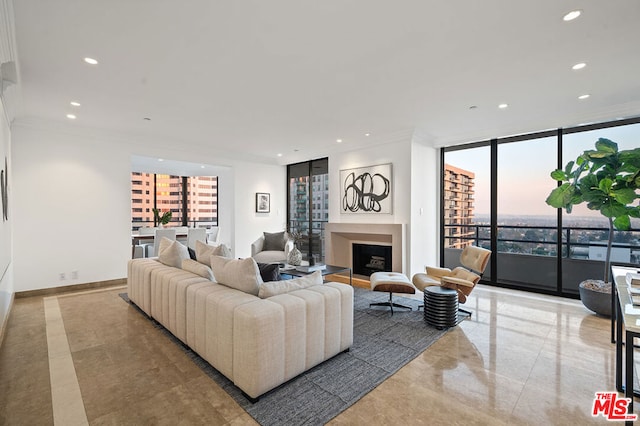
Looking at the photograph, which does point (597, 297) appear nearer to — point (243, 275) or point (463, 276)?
point (463, 276)

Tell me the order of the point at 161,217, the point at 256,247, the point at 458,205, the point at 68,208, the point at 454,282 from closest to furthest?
the point at 454,282
the point at 68,208
the point at 458,205
the point at 256,247
the point at 161,217

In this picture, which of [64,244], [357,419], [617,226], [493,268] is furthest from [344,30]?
[64,244]

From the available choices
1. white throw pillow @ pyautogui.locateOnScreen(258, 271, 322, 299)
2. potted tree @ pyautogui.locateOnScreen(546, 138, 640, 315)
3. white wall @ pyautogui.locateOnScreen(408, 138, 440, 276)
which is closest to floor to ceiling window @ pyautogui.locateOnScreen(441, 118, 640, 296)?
white wall @ pyautogui.locateOnScreen(408, 138, 440, 276)

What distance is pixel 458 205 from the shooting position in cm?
593

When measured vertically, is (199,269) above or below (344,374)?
above

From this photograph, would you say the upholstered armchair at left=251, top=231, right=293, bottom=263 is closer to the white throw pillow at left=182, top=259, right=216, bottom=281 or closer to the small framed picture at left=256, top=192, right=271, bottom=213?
the small framed picture at left=256, top=192, right=271, bottom=213

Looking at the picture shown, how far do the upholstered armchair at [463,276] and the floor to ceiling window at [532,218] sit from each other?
1531 millimetres

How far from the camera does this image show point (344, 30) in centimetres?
240

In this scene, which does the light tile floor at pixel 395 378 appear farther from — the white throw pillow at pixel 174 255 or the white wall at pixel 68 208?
the white wall at pixel 68 208

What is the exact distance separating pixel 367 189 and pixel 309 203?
6.97ft

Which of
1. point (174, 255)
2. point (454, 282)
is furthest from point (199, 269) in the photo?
point (454, 282)

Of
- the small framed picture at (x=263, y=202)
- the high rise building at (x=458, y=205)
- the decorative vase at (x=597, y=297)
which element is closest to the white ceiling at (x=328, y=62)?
the high rise building at (x=458, y=205)

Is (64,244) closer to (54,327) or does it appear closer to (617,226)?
(54,327)

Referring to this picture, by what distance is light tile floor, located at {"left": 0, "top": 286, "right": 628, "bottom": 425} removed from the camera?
196 cm
